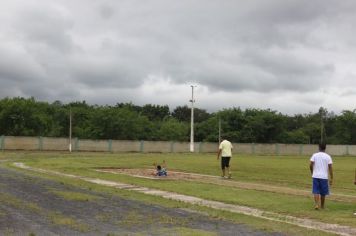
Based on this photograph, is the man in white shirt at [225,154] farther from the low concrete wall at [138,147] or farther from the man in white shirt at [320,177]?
the low concrete wall at [138,147]

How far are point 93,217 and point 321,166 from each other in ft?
21.2

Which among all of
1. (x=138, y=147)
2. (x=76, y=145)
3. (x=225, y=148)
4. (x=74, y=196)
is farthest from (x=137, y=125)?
(x=74, y=196)

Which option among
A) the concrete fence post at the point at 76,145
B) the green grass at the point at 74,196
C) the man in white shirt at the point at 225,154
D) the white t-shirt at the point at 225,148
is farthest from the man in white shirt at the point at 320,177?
the concrete fence post at the point at 76,145

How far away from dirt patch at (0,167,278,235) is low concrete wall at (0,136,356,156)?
181 ft

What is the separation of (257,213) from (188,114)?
148m

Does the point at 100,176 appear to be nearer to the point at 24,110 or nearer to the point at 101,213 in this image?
the point at 101,213

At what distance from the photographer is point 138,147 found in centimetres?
7856

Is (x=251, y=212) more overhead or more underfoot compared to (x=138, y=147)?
more underfoot

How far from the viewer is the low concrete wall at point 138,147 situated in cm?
6994

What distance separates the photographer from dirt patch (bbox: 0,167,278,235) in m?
10.4

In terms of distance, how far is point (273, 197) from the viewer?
17.0 metres

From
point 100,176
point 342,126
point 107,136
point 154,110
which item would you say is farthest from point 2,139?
point 154,110

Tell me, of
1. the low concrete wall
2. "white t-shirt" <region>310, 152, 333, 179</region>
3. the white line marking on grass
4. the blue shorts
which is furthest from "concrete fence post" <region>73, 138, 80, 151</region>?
the blue shorts

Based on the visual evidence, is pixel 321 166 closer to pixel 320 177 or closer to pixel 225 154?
pixel 320 177
